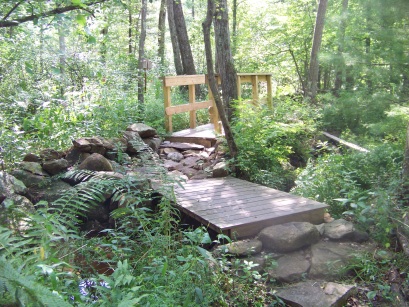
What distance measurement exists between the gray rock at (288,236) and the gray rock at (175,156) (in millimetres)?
3874

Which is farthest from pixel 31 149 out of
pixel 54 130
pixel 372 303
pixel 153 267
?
pixel 372 303

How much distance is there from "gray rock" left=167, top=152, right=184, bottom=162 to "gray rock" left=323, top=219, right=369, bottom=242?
13.2 ft

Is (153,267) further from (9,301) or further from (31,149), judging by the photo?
(31,149)

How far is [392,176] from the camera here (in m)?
5.40

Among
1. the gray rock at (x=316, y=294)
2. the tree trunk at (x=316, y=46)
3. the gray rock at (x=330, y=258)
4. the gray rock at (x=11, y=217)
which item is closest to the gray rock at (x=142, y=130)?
the gray rock at (x=11, y=217)

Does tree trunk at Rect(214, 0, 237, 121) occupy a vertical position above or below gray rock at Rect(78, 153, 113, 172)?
above

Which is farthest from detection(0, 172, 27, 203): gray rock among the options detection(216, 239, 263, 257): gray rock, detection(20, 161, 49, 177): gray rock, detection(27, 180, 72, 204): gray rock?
detection(216, 239, 263, 257): gray rock

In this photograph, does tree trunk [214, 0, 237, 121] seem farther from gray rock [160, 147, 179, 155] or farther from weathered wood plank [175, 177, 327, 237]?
weathered wood plank [175, 177, 327, 237]

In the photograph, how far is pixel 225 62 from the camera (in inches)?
384

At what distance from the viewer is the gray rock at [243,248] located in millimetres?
4238

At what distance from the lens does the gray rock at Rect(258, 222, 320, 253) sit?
4387mm

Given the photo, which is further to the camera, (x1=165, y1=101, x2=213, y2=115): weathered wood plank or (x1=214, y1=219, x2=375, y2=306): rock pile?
(x1=165, y1=101, x2=213, y2=115): weathered wood plank

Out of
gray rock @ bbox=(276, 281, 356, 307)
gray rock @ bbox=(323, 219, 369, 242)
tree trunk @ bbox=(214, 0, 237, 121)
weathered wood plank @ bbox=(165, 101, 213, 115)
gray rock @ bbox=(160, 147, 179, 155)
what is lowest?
gray rock @ bbox=(276, 281, 356, 307)

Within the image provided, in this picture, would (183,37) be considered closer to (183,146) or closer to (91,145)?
(183,146)
